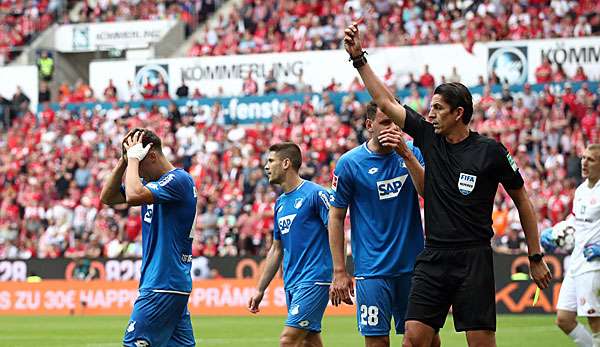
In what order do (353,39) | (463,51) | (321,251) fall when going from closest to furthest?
1. (353,39)
2. (321,251)
3. (463,51)

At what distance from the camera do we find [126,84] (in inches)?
1410

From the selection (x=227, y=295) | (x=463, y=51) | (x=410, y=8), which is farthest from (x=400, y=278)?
(x=410, y=8)

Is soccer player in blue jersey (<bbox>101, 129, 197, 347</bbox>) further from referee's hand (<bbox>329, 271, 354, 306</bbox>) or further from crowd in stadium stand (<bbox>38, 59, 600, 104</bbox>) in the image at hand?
crowd in stadium stand (<bbox>38, 59, 600, 104</bbox>)

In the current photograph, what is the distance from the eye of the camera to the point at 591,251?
12.3 metres

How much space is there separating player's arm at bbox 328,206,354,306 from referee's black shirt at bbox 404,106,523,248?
114 cm

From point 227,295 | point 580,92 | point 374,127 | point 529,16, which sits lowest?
point 227,295

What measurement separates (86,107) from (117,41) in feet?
14.8

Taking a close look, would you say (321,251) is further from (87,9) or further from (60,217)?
(87,9)

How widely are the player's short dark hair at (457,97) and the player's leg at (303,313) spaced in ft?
9.97

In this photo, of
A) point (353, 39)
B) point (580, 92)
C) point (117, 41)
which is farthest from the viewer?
point (117, 41)

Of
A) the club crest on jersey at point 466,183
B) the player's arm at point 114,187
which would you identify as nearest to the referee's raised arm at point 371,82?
the club crest on jersey at point 466,183

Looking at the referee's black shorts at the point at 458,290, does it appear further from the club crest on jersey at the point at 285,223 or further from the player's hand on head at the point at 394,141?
the club crest on jersey at the point at 285,223

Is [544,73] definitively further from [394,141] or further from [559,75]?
[394,141]

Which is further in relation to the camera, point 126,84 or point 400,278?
point 126,84
